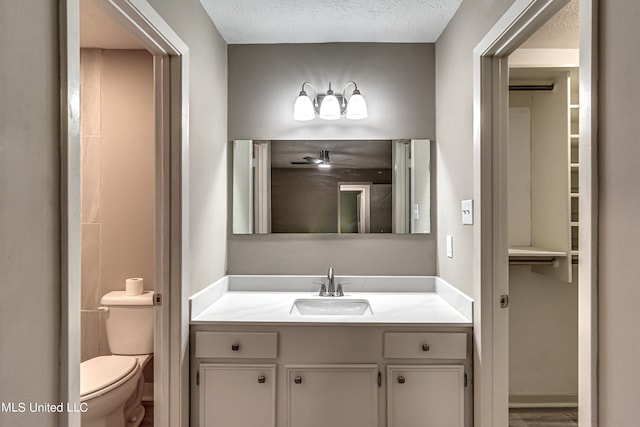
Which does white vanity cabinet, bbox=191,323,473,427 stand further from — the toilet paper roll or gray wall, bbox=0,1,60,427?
gray wall, bbox=0,1,60,427

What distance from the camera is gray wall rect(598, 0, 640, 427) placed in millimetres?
945

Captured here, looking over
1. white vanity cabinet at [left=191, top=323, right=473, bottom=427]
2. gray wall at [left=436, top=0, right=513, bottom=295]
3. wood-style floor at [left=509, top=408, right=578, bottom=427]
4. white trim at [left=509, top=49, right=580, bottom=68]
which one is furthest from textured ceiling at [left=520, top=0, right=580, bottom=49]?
Result: wood-style floor at [left=509, top=408, right=578, bottom=427]

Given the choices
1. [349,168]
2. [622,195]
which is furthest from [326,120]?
[622,195]

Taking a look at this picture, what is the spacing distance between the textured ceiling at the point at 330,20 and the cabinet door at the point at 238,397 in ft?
5.93

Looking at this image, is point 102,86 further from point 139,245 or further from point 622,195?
point 622,195

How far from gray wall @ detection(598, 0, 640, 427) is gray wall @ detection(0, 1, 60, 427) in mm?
1370

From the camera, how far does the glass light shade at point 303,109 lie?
8.22 feet

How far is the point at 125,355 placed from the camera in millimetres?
2416

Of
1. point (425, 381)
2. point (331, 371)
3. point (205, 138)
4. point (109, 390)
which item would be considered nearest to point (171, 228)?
point (205, 138)

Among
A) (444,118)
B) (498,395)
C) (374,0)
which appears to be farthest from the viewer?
(444,118)

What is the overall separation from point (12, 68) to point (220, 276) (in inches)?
68.3

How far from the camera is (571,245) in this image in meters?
2.51

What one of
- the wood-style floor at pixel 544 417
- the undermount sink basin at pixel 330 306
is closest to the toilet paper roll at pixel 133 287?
the undermount sink basin at pixel 330 306

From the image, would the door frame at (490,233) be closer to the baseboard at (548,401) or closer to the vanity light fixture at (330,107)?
the vanity light fixture at (330,107)
